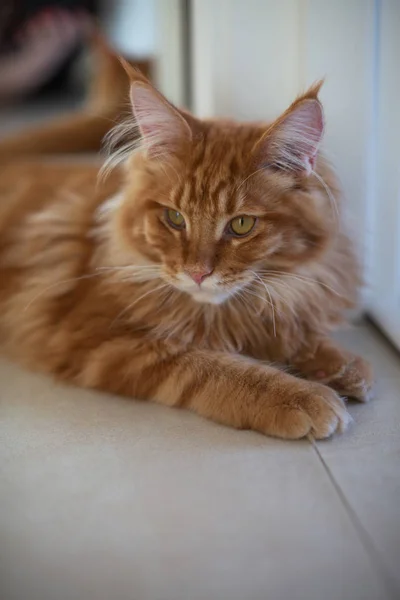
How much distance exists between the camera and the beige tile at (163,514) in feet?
3.53

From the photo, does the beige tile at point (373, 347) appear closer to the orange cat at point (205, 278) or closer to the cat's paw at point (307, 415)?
the orange cat at point (205, 278)

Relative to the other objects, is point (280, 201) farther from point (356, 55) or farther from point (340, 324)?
point (356, 55)

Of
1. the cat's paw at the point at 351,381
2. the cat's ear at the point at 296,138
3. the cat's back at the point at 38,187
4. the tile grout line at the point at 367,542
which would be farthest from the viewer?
the cat's back at the point at 38,187

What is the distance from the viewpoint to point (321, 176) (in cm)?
155

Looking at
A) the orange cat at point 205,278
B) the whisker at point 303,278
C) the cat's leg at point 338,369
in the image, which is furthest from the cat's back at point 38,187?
the cat's leg at point 338,369

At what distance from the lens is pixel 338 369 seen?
1.58 metres

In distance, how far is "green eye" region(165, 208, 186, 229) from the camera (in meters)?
1.51

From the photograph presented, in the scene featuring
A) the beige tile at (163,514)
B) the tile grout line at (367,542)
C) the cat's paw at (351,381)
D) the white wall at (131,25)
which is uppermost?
the white wall at (131,25)

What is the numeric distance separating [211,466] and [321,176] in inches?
27.3

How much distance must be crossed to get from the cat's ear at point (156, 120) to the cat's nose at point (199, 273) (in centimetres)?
29

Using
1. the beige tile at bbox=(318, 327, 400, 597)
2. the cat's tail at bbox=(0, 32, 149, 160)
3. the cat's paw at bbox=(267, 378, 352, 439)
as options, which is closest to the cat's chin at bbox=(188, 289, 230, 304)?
the cat's paw at bbox=(267, 378, 352, 439)

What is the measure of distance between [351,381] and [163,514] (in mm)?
570

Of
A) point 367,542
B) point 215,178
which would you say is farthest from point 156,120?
point 367,542

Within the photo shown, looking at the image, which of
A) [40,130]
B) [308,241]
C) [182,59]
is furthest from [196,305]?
[182,59]
